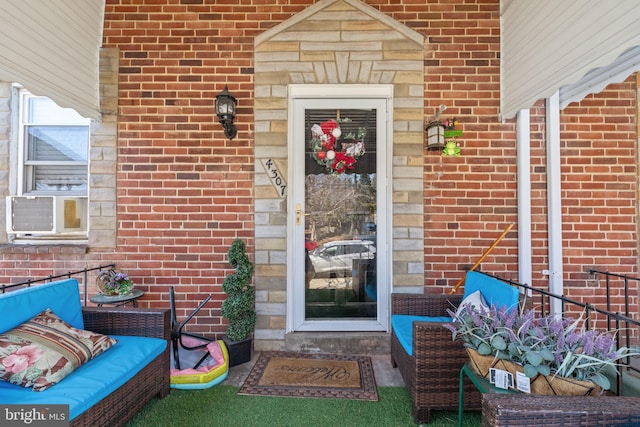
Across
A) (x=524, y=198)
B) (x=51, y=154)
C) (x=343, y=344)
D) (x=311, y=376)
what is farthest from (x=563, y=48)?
(x=51, y=154)

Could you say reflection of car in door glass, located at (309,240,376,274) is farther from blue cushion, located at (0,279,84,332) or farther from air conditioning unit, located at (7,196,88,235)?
air conditioning unit, located at (7,196,88,235)

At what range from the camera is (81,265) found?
3.28 m

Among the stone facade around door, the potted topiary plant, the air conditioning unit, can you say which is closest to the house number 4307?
the stone facade around door

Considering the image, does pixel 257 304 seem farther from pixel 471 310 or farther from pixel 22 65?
pixel 22 65

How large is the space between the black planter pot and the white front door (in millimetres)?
512

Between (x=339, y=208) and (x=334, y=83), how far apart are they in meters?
1.23

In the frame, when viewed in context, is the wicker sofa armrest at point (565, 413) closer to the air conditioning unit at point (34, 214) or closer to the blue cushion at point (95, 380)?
the blue cushion at point (95, 380)

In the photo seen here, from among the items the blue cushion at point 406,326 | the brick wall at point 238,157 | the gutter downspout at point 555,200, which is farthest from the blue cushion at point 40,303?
the gutter downspout at point 555,200

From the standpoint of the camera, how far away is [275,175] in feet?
10.6

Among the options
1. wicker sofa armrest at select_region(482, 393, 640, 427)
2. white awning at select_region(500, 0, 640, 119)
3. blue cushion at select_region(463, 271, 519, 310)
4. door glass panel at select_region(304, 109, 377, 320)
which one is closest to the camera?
wicker sofa armrest at select_region(482, 393, 640, 427)

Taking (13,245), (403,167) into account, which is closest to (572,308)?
(403,167)

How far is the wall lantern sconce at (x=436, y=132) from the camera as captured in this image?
3117 mm

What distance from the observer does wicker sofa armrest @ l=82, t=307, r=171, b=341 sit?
2309 millimetres

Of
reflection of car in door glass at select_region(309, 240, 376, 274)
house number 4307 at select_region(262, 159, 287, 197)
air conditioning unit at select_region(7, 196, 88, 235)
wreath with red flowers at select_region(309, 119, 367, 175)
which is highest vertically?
wreath with red flowers at select_region(309, 119, 367, 175)
